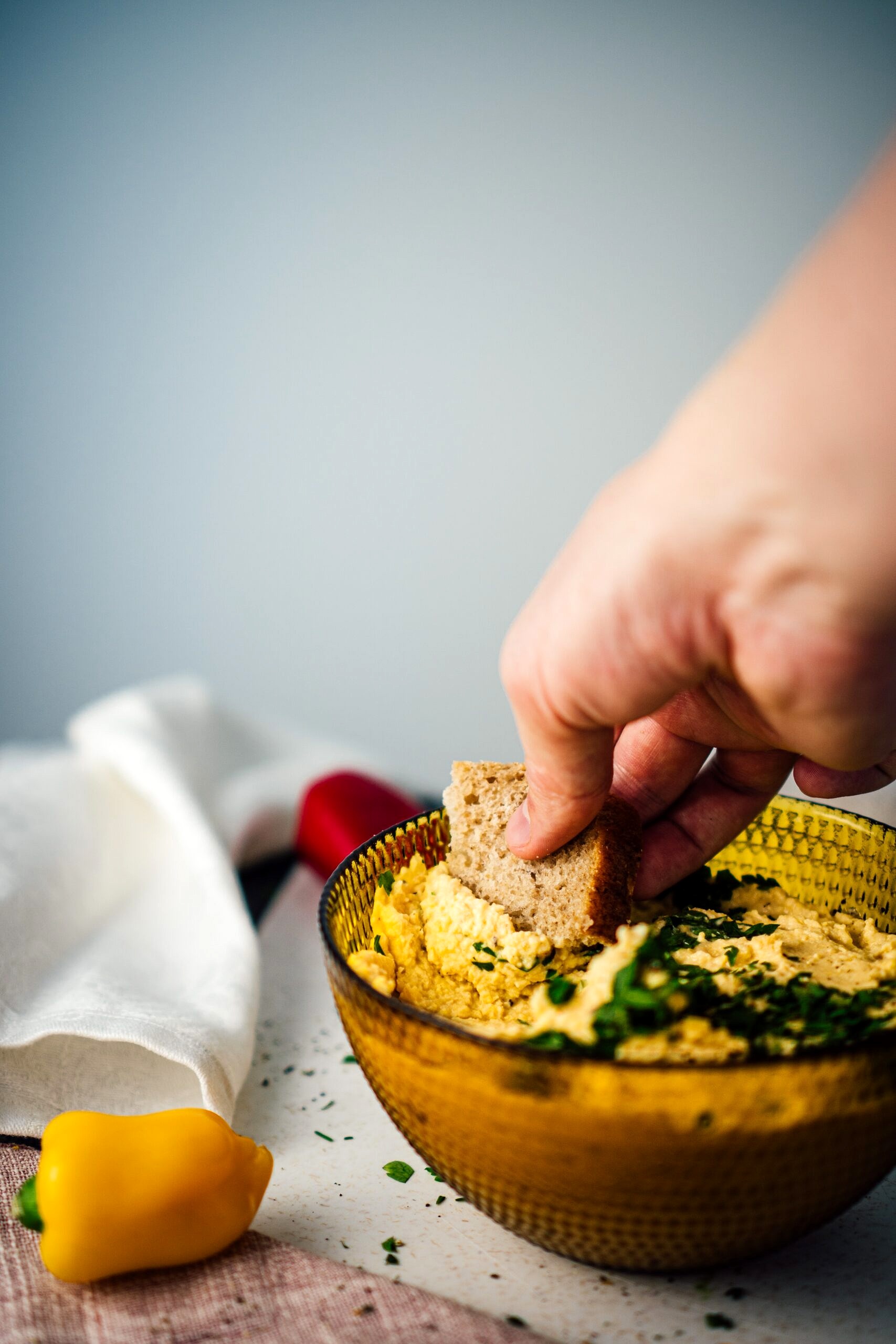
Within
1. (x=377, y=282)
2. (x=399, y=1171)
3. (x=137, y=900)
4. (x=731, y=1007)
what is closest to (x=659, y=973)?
(x=731, y=1007)

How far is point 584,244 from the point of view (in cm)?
357

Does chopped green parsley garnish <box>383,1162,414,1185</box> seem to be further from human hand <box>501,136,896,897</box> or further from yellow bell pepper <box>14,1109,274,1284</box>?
human hand <box>501,136,896,897</box>

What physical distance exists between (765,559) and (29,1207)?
915 millimetres

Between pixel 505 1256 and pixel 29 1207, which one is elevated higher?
pixel 505 1256

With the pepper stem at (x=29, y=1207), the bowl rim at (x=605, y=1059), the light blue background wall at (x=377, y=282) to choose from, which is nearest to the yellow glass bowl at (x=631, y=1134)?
the bowl rim at (x=605, y=1059)

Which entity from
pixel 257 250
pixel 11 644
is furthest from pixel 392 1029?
pixel 11 644

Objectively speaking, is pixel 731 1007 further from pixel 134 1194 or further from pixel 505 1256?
pixel 134 1194

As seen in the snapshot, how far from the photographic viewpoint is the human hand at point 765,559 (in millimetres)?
714

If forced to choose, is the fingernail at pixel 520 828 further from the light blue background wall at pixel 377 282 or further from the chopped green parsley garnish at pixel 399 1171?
the light blue background wall at pixel 377 282

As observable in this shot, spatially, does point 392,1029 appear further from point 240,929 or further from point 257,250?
point 257,250

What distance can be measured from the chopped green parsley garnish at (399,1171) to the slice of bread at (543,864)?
1.01 feet

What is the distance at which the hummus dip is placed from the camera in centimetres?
83

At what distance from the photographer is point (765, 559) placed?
2.56 feet

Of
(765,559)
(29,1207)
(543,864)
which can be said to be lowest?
(29,1207)
